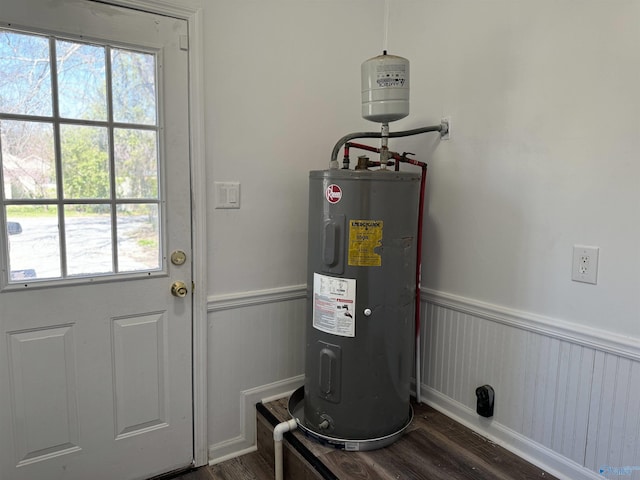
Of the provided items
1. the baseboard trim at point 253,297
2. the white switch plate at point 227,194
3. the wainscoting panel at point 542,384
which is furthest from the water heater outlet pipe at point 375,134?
the wainscoting panel at point 542,384

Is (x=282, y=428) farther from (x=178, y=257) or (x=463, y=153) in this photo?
(x=463, y=153)

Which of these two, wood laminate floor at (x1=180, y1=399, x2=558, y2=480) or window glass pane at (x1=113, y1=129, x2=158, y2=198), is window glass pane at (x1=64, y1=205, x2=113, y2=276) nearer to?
window glass pane at (x1=113, y1=129, x2=158, y2=198)

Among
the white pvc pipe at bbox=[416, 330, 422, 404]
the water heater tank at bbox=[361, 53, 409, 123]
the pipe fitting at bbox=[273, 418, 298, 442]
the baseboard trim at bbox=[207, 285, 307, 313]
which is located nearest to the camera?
the water heater tank at bbox=[361, 53, 409, 123]

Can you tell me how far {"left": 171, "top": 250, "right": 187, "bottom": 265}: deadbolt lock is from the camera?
1.79 metres

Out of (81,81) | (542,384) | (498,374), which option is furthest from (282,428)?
(81,81)

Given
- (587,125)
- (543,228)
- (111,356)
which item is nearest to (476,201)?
(543,228)

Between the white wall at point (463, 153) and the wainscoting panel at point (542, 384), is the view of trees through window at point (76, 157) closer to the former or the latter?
the white wall at point (463, 153)

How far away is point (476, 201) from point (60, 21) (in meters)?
1.72

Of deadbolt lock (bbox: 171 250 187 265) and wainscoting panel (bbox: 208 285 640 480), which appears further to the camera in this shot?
deadbolt lock (bbox: 171 250 187 265)

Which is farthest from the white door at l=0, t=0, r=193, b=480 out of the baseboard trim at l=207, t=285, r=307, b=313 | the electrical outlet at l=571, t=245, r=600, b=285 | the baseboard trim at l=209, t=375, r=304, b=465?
the electrical outlet at l=571, t=245, r=600, b=285

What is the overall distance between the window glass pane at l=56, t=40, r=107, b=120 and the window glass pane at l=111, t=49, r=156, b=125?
0.04 m

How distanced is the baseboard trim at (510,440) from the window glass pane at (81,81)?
6.27ft

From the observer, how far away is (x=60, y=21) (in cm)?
149

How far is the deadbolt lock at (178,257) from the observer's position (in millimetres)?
1787
